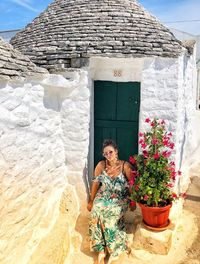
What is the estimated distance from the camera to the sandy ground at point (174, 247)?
3.88m

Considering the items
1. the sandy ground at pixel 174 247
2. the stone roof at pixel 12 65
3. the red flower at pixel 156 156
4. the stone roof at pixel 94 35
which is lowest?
the sandy ground at pixel 174 247

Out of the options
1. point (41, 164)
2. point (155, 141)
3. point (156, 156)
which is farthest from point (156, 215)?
point (41, 164)

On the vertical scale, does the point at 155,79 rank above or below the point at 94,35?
below

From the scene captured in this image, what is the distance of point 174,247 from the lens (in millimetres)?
4125

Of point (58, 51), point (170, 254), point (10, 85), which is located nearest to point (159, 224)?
point (170, 254)

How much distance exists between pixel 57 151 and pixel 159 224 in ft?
6.56

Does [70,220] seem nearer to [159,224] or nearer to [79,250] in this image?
[79,250]

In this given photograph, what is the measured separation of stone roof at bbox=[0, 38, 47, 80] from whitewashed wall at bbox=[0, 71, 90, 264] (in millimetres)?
148

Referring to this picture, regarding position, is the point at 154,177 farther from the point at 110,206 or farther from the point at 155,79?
the point at 155,79

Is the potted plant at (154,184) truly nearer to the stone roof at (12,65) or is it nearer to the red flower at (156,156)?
the red flower at (156,156)

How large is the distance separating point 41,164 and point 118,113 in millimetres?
1719

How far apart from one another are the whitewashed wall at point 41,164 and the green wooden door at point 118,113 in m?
0.46

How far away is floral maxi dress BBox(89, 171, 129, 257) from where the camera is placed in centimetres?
396

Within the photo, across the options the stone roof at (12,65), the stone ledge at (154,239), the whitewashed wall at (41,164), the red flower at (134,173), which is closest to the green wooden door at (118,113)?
the whitewashed wall at (41,164)
